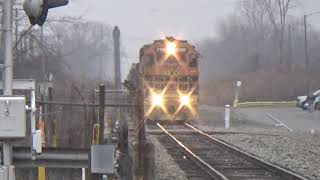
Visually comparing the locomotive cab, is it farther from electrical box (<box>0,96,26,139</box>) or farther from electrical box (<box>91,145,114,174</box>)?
electrical box (<box>0,96,26,139</box>)

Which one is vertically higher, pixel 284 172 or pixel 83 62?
pixel 83 62

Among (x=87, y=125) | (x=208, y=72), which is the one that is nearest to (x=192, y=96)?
(x=87, y=125)

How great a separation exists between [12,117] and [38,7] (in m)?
1.28

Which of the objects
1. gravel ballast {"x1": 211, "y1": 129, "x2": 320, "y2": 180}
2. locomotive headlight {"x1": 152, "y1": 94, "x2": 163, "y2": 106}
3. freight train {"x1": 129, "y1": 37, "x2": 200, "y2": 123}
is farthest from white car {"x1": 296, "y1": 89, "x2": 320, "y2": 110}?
gravel ballast {"x1": 211, "y1": 129, "x2": 320, "y2": 180}

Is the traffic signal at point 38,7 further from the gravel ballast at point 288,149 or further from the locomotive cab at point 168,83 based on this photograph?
the locomotive cab at point 168,83

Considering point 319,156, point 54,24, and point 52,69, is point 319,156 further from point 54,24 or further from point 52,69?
point 52,69

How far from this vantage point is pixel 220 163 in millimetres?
16906

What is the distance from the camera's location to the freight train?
3259cm

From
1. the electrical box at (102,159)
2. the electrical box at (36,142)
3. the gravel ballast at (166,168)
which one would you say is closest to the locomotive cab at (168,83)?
the gravel ballast at (166,168)

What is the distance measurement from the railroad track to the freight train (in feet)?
29.5

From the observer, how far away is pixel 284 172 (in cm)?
1422

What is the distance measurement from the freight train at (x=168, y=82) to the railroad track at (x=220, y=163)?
8985 mm

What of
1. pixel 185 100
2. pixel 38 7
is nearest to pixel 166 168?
pixel 38 7

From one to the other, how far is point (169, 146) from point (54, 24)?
11069 millimetres
